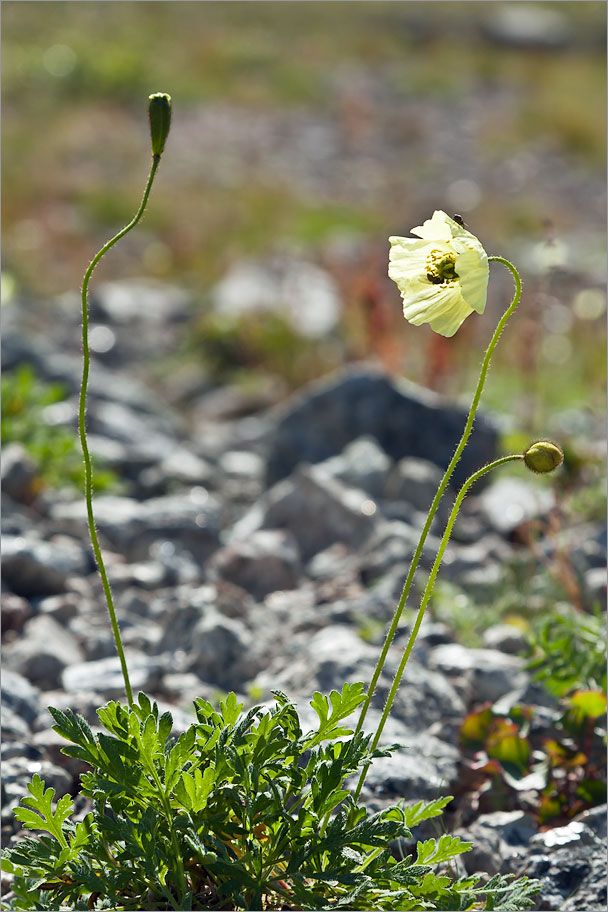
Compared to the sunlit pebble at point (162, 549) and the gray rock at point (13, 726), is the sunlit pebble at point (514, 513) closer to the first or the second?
the sunlit pebble at point (162, 549)

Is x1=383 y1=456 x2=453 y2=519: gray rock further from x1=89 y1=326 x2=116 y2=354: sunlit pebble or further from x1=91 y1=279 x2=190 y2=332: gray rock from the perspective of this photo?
x1=91 y1=279 x2=190 y2=332: gray rock

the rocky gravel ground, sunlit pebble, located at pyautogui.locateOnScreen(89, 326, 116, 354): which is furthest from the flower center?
sunlit pebble, located at pyautogui.locateOnScreen(89, 326, 116, 354)

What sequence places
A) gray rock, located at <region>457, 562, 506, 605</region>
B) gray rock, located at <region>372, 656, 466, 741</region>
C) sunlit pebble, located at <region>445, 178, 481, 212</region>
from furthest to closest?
1. sunlit pebble, located at <region>445, 178, 481, 212</region>
2. gray rock, located at <region>457, 562, 506, 605</region>
3. gray rock, located at <region>372, 656, 466, 741</region>

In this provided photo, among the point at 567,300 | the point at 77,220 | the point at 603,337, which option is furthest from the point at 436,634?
the point at 77,220

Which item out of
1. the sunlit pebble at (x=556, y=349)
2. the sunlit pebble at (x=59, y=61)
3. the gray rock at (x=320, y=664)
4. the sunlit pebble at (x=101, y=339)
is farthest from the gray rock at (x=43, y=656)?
the sunlit pebble at (x=59, y=61)

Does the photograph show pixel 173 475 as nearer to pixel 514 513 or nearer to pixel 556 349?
pixel 514 513

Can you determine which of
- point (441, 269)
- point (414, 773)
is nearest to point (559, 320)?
point (414, 773)
